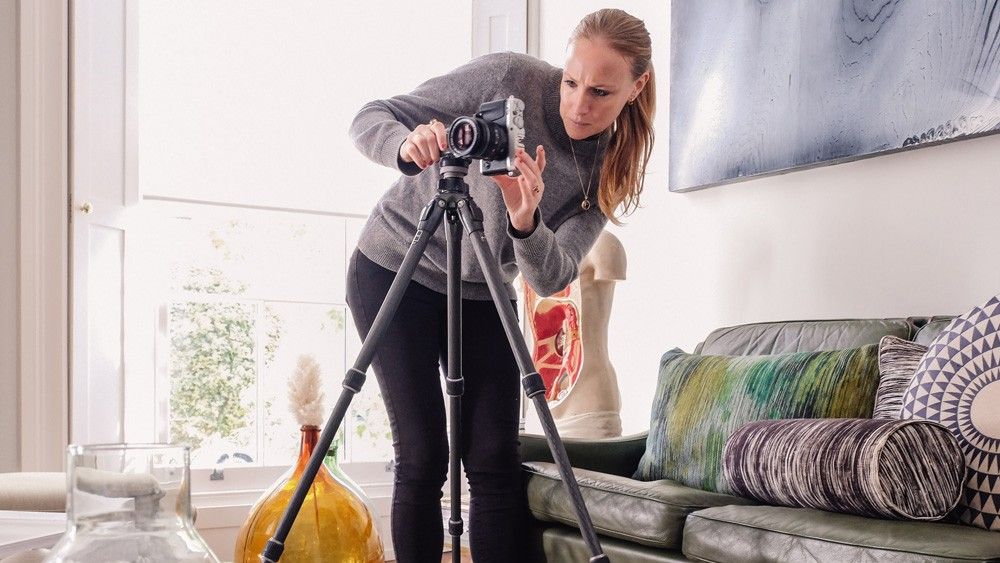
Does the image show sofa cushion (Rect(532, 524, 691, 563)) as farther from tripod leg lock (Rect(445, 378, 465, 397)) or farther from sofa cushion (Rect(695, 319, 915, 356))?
sofa cushion (Rect(695, 319, 915, 356))

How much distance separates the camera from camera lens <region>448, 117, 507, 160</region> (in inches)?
60.4

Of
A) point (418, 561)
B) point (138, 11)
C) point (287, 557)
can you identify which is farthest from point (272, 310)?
point (287, 557)

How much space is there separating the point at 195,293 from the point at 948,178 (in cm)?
259

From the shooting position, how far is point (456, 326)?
5.36 feet

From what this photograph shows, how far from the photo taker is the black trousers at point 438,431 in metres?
1.76

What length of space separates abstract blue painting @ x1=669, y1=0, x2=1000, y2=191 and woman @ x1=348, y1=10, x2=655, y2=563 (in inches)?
31.1

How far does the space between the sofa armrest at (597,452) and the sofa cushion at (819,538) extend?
0.61 m

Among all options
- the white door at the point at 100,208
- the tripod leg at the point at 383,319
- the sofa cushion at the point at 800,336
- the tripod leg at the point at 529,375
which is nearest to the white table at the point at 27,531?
the tripod leg at the point at 383,319

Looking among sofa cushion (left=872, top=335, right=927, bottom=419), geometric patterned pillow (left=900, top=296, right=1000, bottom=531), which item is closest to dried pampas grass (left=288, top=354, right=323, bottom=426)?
geometric patterned pillow (left=900, top=296, right=1000, bottom=531)

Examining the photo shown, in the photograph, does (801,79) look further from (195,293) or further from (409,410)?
(195,293)

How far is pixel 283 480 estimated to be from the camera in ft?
4.02

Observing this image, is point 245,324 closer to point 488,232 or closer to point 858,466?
point 488,232

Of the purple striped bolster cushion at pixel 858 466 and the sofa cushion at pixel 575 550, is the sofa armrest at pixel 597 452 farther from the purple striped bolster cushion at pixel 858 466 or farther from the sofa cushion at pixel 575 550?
the purple striped bolster cushion at pixel 858 466

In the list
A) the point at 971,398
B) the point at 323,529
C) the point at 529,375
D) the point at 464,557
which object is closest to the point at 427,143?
the point at 529,375
